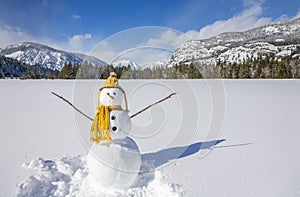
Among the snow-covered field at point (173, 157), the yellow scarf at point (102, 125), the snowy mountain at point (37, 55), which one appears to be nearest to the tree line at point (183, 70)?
the snow-covered field at point (173, 157)

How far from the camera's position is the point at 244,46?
353ft

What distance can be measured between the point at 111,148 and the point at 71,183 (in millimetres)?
616

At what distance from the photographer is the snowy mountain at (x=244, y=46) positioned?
2.44 metres

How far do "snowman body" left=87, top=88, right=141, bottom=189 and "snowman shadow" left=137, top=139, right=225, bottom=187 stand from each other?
0.24 meters

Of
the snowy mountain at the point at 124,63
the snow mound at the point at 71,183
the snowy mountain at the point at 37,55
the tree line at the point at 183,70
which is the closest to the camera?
the snow mound at the point at 71,183

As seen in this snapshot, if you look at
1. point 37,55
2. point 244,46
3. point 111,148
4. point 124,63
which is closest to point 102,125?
point 111,148

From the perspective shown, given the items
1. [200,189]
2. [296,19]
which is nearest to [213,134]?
[200,189]

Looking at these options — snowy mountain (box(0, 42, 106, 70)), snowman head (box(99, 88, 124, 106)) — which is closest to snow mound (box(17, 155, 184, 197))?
snowman head (box(99, 88, 124, 106))

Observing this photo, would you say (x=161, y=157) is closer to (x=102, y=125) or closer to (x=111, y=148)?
(x=111, y=148)

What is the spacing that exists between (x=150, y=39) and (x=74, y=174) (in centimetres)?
171

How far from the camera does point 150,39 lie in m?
2.00

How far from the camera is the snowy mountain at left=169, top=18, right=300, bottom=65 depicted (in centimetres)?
244

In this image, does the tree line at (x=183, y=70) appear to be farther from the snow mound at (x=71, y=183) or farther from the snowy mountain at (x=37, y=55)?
the snowy mountain at (x=37, y=55)

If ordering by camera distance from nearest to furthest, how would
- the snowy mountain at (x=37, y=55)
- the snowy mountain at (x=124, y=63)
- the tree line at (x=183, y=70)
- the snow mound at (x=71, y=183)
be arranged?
the snow mound at (x=71, y=183)
the snowy mountain at (x=124, y=63)
the tree line at (x=183, y=70)
the snowy mountain at (x=37, y=55)
